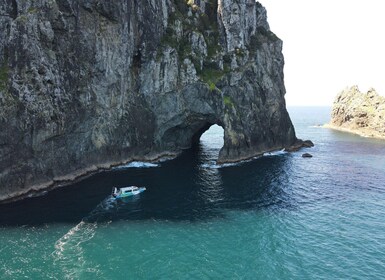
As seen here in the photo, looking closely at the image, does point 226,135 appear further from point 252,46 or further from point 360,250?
point 360,250

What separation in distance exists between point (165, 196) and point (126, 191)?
8.01m

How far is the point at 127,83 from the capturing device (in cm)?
8319

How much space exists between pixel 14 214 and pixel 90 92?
3359 cm

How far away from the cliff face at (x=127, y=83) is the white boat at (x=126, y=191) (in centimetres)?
1468

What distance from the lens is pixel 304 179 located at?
249 ft

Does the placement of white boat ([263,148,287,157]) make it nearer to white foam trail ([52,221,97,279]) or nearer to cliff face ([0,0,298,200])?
cliff face ([0,0,298,200])

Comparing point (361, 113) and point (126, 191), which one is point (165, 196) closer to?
point (126, 191)

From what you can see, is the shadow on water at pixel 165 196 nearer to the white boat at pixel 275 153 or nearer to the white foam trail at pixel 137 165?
the white foam trail at pixel 137 165

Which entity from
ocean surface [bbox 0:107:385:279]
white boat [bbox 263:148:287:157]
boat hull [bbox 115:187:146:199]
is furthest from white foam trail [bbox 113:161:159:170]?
white boat [bbox 263:148:287:157]

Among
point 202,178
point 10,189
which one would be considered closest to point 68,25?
point 10,189

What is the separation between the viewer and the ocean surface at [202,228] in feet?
125

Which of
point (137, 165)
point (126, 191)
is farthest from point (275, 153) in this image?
point (126, 191)

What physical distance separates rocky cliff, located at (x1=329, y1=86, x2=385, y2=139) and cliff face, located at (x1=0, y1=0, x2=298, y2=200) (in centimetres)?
7370

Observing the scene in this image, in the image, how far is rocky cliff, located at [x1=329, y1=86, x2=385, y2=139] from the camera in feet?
520
